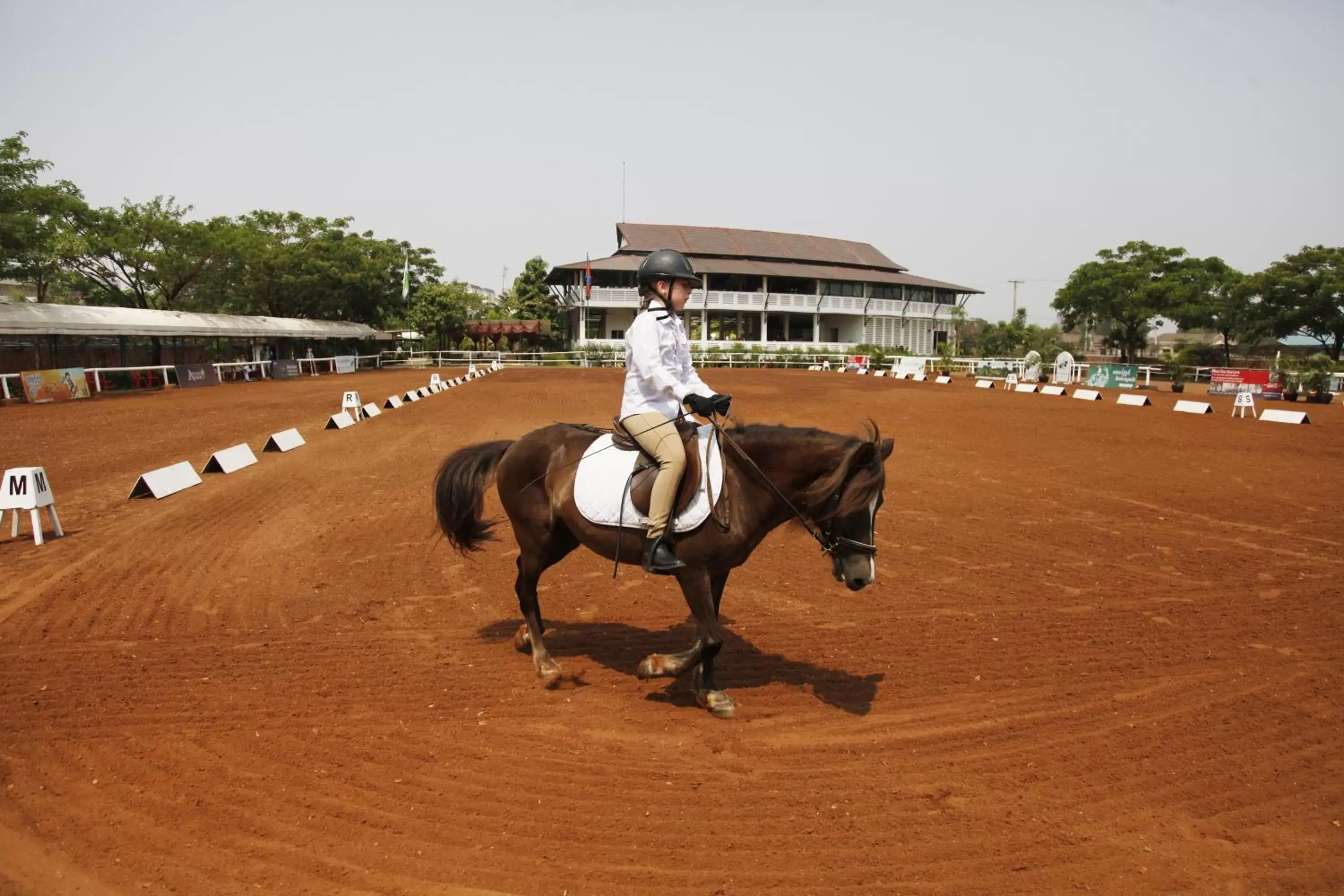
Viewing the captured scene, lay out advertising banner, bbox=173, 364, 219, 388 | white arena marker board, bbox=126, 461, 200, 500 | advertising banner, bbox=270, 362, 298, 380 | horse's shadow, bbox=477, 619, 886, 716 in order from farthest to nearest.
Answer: advertising banner, bbox=270, 362, 298, 380
advertising banner, bbox=173, 364, 219, 388
white arena marker board, bbox=126, 461, 200, 500
horse's shadow, bbox=477, 619, 886, 716

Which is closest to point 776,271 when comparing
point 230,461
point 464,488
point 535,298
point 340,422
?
point 535,298

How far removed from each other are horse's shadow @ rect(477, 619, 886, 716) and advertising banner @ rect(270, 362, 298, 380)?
4221 cm

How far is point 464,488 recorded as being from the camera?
6.23 metres

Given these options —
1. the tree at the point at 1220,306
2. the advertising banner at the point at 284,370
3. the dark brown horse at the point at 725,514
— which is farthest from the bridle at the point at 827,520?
the tree at the point at 1220,306

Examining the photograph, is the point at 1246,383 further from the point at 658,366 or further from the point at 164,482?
the point at 164,482

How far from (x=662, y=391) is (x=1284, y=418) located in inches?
1006

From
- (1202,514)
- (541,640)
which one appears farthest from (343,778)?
(1202,514)

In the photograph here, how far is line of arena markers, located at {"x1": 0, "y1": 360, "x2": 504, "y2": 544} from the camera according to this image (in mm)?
8742

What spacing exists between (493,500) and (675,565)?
23.6 ft

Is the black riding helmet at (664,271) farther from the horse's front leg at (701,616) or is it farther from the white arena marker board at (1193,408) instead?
the white arena marker board at (1193,408)

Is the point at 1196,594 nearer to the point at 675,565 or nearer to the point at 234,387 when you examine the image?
the point at 675,565

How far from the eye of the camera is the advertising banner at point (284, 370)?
43688 mm

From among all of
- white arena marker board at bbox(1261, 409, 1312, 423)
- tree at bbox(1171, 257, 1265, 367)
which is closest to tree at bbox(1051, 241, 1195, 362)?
tree at bbox(1171, 257, 1265, 367)

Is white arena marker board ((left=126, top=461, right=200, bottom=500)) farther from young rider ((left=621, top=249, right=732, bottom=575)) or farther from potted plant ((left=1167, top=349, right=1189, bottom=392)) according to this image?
potted plant ((left=1167, top=349, right=1189, bottom=392))
